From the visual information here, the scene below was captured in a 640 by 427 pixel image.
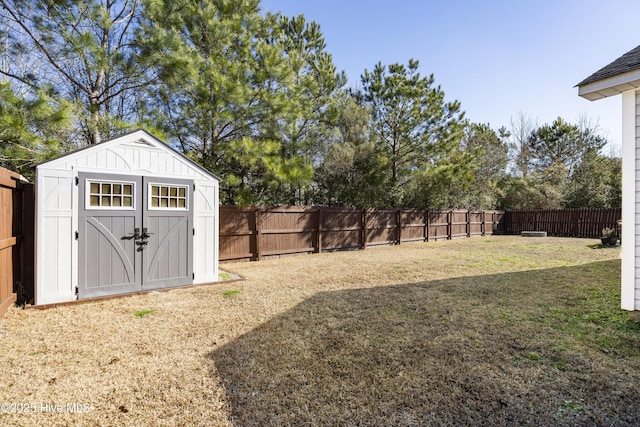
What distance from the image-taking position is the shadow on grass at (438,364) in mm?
2131

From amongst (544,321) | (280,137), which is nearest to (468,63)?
(280,137)

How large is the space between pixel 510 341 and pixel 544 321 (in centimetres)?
101

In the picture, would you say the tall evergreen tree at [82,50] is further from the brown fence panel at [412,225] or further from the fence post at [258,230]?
the brown fence panel at [412,225]

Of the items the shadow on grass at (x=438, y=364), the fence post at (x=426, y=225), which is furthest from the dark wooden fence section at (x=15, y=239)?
the fence post at (x=426, y=225)

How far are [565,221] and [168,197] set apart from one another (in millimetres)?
19968

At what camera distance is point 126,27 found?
25.8 ft

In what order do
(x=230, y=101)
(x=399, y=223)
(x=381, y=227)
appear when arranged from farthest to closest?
(x=399, y=223) < (x=381, y=227) < (x=230, y=101)

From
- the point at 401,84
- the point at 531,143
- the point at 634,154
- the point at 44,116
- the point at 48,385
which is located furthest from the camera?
the point at 531,143

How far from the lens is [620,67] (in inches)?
139

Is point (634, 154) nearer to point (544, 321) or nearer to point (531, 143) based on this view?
point (544, 321)

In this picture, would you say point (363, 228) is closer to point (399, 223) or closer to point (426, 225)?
point (399, 223)

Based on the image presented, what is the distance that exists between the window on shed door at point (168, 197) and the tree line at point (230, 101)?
2247 mm

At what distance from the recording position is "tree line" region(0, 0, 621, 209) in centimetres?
653

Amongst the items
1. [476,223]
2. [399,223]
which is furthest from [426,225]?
[476,223]
